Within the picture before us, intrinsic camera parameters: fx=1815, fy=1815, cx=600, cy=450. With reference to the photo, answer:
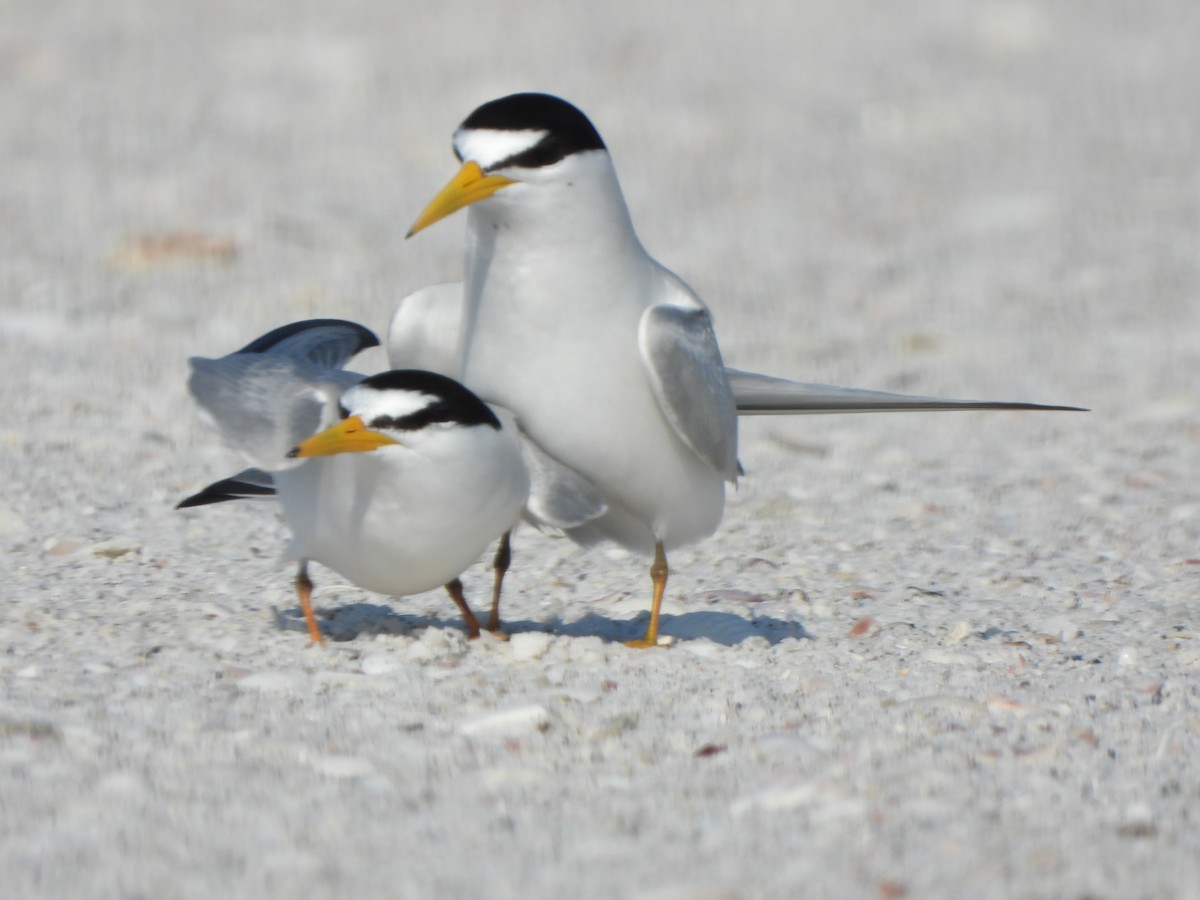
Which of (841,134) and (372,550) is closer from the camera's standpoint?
(372,550)

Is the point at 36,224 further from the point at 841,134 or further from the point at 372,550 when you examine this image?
the point at 372,550

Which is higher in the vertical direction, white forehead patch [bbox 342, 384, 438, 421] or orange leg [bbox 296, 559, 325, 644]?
white forehead patch [bbox 342, 384, 438, 421]

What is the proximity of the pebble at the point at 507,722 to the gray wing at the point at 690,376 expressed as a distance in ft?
2.52

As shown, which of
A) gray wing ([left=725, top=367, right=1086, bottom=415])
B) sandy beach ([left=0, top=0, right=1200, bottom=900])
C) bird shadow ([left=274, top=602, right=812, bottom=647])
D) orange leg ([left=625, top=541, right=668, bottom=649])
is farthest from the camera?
gray wing ([left=725, top=367, right=1086, bottom=415])

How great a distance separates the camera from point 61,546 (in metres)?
4.21

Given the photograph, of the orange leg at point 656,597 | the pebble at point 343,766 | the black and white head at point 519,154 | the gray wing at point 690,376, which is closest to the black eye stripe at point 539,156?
the black and white head at point 519,154

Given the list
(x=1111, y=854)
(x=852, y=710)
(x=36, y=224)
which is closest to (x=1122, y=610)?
(x=852, y=710)

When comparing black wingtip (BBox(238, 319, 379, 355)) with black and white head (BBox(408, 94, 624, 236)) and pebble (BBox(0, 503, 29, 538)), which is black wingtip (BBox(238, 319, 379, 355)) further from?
pebble (BBox(0, 503, 29, 538))

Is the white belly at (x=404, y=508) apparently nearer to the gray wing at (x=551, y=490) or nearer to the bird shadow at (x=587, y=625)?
the gray wing at (x=551, y=490)

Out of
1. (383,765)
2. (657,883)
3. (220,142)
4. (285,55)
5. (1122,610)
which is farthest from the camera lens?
(285,55)

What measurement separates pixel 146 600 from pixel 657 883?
5.82 feet

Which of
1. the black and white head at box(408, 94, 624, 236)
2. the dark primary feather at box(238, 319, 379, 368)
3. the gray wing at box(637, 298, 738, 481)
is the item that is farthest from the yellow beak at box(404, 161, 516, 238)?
the dark primary feather at box(238, 319, 379, 368)

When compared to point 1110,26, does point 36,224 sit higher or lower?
lower

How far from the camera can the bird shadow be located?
3.69 meters
